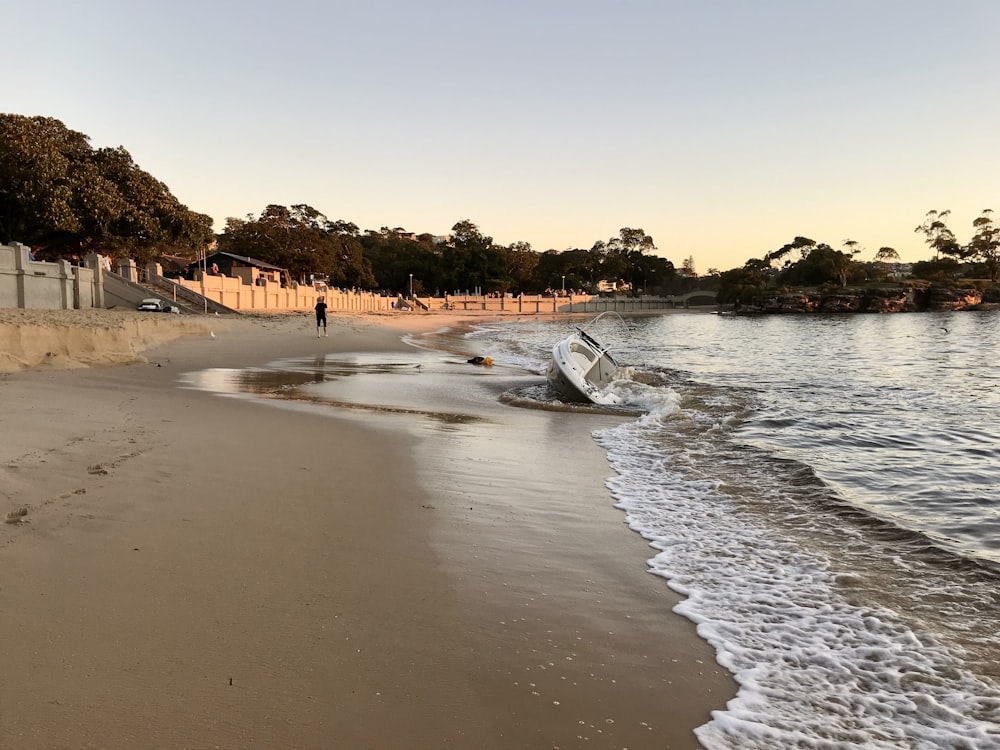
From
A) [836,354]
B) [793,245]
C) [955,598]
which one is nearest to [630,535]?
[955,598]

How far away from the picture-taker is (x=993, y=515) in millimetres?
5898

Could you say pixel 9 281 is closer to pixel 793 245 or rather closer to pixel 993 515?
pixel 993 515

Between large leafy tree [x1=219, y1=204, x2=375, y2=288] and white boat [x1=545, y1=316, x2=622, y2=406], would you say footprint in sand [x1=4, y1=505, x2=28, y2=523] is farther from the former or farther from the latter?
large leafy tree [x1=219, y1=204, x2=375, y2=288]

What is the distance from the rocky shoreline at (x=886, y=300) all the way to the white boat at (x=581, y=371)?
120945 millimetres

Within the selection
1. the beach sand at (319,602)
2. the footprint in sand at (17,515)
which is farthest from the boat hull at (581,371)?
the footprint in sand at (17,515)

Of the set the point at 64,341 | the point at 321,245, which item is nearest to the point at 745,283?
the point at 321,245

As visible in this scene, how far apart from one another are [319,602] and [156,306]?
3374 centimetres

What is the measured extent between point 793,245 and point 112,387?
571ft

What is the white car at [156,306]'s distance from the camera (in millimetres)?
32031

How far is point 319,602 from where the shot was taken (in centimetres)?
344

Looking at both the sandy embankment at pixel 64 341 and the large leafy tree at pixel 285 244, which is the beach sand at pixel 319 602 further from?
the large leafy tree at pixel 285 244

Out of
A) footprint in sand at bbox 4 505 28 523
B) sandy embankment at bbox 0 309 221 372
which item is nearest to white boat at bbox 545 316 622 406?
sandy embankment at bbox 0 309 221 372

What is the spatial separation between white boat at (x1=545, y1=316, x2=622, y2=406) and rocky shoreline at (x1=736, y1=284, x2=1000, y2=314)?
12094cm

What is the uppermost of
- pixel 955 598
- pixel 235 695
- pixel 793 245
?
pixel 793 245
